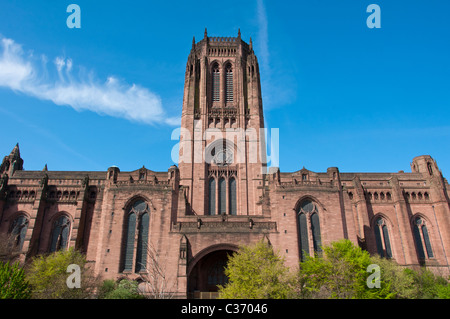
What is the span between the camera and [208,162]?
50.8 metres

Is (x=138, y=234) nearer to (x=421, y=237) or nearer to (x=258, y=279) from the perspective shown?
Result: (x=258, y=279)

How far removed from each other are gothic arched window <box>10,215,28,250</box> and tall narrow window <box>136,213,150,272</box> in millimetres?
20268

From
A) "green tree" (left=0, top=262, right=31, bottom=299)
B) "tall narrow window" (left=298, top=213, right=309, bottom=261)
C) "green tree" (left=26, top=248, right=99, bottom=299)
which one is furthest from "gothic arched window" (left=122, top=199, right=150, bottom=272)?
"tall narrow window" (left=298, top=213, right=309, bottom=261)

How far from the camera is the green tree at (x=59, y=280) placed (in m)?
27.5

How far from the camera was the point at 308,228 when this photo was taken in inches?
1497

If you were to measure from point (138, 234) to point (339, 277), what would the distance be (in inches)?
866

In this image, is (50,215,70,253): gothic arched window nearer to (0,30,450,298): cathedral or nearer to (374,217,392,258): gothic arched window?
(0,30,450,298): cathedral

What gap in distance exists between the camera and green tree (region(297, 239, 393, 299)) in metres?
28.5

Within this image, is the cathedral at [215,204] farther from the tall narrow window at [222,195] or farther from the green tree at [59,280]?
the green tree at [59,280]

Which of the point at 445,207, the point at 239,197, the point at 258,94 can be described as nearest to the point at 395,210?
the point at 445,207

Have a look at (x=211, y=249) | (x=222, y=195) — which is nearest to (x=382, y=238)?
(x=222, y=195)

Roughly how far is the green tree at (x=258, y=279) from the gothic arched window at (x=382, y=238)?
79.4 feet
